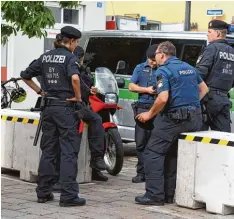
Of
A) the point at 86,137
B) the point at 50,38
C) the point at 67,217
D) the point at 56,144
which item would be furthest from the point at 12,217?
the point at 50,38

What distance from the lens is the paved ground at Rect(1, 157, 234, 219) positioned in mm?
6531

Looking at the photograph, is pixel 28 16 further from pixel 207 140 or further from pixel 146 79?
pixel 207 140

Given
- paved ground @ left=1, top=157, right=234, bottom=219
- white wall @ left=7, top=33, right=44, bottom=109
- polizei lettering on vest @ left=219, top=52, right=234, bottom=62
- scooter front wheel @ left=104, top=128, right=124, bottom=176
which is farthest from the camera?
white wall @ left=7, top=33, right=44, bottom=109

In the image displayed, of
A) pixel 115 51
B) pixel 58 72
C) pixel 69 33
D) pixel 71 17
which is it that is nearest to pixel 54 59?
pixel 58 72

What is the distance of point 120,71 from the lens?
10.8 m

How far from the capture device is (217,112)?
7.71 meters

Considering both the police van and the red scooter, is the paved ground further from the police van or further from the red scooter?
the police van

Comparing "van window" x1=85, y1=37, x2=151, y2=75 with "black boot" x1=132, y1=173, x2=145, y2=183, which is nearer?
"black boot" x1=132, y1=173, x2=145, y2=183

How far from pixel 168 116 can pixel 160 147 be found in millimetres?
352

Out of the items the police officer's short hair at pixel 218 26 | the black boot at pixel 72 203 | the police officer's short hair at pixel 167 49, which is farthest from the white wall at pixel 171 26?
the black boot at pixel 72 203

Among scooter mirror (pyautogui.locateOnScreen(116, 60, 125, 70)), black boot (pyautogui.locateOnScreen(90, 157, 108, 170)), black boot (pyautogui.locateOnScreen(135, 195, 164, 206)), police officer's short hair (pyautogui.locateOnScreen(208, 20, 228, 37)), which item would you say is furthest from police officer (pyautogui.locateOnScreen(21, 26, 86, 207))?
scooter mirror (pyautogui.locateOnScreen(116, 60, 125, 70))

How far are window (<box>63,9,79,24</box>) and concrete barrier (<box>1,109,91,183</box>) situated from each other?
340 inches

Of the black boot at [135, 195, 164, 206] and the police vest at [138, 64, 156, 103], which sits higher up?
the police vest at [138, 64, 156, 103]

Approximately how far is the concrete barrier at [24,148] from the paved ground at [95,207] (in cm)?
19
